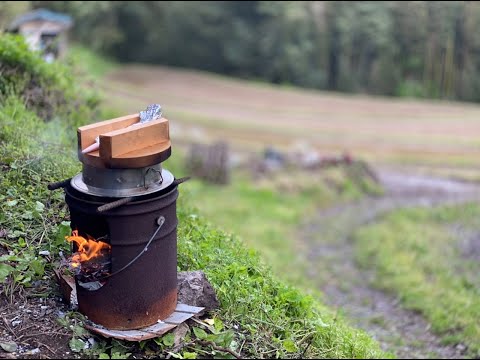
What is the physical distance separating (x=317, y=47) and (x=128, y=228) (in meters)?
25.2

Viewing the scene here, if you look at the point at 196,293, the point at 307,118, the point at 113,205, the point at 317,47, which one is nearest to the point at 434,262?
the point at 196,293

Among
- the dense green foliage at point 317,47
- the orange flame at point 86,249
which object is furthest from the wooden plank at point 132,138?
the dense green foliage at point 317,47

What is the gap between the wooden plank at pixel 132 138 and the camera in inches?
126

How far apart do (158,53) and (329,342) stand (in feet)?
90.0

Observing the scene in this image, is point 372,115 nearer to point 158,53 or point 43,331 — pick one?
point 158,53

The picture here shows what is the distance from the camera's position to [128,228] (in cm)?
327

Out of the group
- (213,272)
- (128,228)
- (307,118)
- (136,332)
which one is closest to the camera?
(128,228)

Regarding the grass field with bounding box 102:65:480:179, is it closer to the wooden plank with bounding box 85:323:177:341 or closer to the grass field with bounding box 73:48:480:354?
the grass field with bounding box 73:48:480:354

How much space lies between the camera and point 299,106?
23.3m

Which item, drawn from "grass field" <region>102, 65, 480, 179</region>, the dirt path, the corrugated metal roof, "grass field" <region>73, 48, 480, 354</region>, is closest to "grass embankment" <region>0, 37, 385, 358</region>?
"grass field" <region>73, 48, 480, 354</region>

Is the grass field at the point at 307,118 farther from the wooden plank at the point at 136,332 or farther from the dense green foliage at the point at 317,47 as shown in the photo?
the wooden plank at the point at 136,332

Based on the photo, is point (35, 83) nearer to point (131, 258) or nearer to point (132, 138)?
point (132, 138)

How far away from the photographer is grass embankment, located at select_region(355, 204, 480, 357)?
22.2ft

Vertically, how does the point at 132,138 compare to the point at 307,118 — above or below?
above
